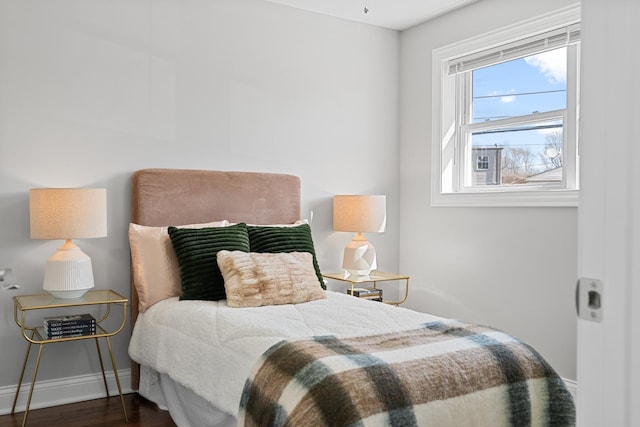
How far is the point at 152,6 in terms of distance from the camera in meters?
3.69

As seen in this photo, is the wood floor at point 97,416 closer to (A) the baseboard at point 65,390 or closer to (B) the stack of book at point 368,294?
(A) the baseboard at point 65,390

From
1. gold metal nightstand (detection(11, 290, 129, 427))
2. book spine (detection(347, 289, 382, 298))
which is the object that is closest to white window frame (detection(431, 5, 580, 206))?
book spine (detection(347, 289, 382, 298))

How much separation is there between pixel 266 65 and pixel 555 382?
9.36 feet

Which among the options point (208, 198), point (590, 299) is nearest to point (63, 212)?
point (208, 198)

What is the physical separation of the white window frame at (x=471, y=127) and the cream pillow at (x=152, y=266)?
2.10m

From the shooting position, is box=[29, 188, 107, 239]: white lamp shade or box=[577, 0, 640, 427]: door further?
box=[29, 188, 107, 239]: white lamp shade

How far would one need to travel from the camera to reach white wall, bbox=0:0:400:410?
10.8ft

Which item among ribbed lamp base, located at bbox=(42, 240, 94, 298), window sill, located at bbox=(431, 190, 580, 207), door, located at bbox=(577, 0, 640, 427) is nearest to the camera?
door, located at bbox=(577, 0, 640, 427)

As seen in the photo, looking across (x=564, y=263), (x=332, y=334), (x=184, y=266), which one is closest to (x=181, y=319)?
(x=184, y=266)

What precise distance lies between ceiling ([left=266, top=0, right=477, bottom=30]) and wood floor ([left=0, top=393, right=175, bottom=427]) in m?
2.85

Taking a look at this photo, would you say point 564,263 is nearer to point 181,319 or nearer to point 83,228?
point 181,319

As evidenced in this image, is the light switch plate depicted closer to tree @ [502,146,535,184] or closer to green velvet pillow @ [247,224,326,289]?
green velvet pillow @ [247,224,326,289]

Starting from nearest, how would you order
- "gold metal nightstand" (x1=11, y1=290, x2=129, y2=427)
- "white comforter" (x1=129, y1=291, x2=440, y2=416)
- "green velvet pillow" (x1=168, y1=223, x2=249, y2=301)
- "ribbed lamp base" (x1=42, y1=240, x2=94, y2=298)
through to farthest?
"white comforter" (x1=129, y1=291, x2=440, y2=416), "gold metal nightstand" (x1=11, y1=290, x2=129, y2=427), "ribbed lamp base" (x1=42, y1=240, x2=94, y2=298), "green velvet pillow" (x1=168, y1=223, x2=249, y2=301)

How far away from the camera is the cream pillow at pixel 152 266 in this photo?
3.34 m
